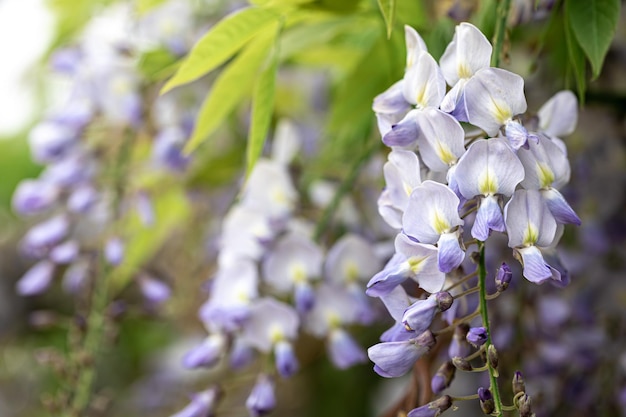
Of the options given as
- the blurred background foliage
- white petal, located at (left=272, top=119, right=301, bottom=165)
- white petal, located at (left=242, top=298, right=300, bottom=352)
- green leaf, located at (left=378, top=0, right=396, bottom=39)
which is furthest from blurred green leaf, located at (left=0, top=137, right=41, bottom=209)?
green leaf, located at (left=378, top=0, right=396, bottom=39)

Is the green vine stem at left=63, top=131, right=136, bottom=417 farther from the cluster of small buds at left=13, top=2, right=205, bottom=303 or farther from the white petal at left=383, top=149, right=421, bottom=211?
the white petal at left=383, top=149, right=421, bottom=211

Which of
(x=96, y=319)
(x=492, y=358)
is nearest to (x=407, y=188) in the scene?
(x=492, y=358)

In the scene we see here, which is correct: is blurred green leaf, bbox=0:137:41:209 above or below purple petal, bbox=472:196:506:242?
below

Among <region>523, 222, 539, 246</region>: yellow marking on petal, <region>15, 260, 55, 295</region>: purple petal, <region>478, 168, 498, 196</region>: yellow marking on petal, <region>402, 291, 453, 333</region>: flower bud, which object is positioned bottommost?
<region>15, 260, 55, 295</region>: purple petal

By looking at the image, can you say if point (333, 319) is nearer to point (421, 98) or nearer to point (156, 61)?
point (421, 98)

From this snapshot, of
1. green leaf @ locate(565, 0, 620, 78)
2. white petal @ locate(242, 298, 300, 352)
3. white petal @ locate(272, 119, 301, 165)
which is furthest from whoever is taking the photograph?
white petal @ locate(272, 119, 301, 165)

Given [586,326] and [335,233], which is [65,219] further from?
[586,326]
